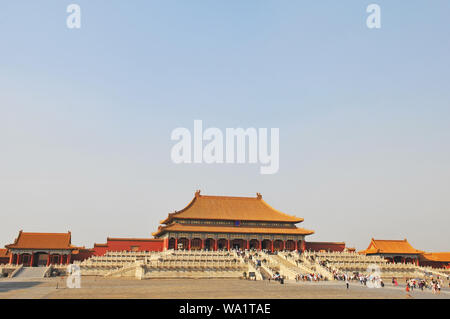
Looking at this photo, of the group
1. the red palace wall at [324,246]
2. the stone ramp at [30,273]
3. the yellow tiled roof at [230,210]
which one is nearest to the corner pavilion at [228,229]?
the yellow tiled roof at [230,210]

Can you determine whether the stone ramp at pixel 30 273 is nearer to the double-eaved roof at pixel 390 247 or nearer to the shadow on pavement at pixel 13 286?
the shadow on pavement at pixel 13 286

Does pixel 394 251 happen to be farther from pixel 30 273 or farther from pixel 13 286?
pixel 13 286

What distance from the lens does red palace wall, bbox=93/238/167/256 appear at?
64.8 meters

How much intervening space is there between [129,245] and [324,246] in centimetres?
3435

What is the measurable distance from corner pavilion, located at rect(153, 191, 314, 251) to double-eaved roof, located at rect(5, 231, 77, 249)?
49.9 ft

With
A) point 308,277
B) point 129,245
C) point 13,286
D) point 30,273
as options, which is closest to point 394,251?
point 308,277

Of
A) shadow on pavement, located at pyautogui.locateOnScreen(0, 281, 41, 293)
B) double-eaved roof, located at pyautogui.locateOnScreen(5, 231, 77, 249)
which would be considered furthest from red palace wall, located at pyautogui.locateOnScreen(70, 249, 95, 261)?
shadow on pavement, located at pyautogui.locateOnScreen(0, 281, 41, 293)

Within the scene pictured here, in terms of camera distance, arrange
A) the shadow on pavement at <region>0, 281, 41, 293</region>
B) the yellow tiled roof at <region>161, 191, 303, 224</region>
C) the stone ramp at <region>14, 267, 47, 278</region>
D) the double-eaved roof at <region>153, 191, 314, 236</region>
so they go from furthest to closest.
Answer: the yellow tiled roof at <region>161, 191, 303, 224</region> < the double-eaved roof at <region>153, 191, 314, 236</region> < the stone ramp at <region>14, 267, 47, 278</region> < the shadow on pavement at <region>0, 281, 41, 293</region>

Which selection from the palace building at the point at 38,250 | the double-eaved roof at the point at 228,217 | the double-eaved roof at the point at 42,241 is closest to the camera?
the palace building at the point at 38,250

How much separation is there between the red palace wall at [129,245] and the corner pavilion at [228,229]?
187 cm

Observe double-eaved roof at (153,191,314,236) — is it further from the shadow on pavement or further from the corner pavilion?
the shadow on pavement

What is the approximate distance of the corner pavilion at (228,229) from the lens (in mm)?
67688
